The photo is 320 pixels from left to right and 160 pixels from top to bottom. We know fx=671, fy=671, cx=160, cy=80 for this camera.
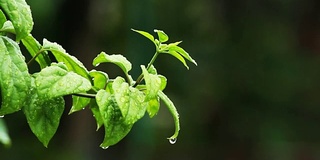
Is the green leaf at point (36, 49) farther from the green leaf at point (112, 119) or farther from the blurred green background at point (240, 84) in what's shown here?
the blurred green background at point (240, 84)

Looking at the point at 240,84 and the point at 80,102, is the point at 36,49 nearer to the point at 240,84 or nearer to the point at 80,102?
the point at 80,102

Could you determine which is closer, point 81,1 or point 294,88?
point 81,1

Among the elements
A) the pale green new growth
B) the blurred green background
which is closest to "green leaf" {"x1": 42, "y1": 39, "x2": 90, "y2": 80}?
the pale green new growth

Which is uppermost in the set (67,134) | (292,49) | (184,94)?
(292,49)

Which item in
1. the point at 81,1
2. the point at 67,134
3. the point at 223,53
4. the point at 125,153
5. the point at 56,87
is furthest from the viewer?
the point at 223,53

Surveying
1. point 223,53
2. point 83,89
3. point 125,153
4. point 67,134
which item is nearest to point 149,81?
point 83,89

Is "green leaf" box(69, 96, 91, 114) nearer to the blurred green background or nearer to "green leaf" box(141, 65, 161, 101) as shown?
"green leaf" box(141, 65, 161, 101)

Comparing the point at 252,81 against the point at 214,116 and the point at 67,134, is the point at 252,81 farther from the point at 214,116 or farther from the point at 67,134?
the point at 67,134
